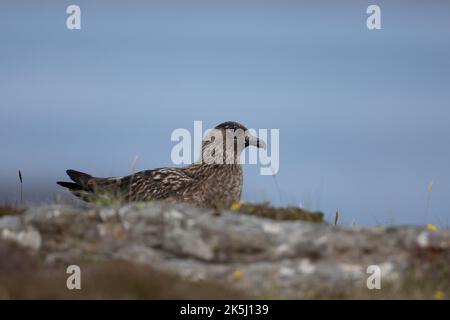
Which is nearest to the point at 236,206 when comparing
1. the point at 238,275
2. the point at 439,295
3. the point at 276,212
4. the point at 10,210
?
the point at 276,212

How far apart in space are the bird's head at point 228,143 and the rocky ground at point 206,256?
463 centimetres

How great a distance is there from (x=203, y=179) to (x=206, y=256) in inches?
203

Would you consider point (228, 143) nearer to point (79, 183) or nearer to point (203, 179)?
point (203, 179)

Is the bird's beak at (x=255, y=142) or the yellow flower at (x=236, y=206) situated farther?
the bird's beak at (x=255, y=142)

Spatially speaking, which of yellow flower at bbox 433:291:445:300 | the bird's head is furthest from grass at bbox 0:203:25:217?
yellow flower at bbox 433:291:445:300

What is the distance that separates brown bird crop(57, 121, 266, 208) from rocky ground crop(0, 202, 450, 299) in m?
3.73

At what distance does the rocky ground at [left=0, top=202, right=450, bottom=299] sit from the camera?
38.7 ft

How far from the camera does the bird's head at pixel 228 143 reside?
707 inches

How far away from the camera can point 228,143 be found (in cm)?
1809

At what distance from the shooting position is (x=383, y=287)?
12.0m

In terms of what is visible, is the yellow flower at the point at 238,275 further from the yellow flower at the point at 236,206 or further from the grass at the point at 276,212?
the yellow flower at the point at 236,206

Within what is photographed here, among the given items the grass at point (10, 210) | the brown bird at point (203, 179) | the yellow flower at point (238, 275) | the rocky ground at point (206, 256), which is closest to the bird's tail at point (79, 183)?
the brown bird at point (203, 179)
